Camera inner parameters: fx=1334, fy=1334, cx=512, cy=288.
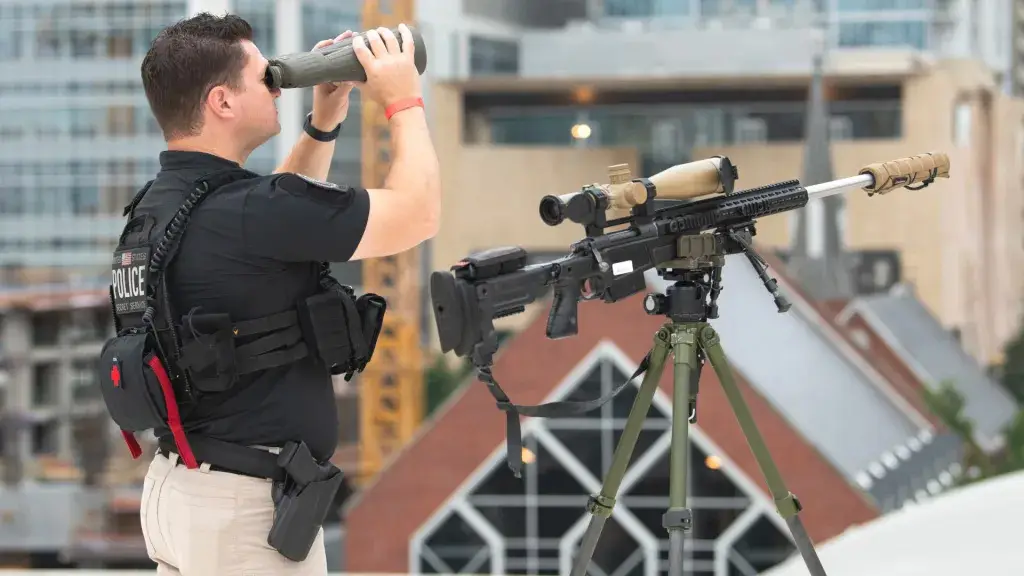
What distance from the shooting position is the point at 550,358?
44.5 ft

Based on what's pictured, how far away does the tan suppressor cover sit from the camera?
2209mm

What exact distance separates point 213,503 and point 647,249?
2.33 ft

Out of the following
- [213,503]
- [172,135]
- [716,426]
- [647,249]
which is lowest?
[716,426]

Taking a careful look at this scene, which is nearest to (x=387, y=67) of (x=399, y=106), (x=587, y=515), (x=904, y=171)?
(x=399, y=106)

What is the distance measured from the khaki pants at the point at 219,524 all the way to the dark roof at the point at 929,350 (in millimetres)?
19867

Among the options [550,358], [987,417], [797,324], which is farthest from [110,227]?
[987,417]

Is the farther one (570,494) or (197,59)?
(570,494)

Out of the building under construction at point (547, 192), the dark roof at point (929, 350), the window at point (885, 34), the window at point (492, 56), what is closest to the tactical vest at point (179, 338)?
the building under construction at point (547, 192)

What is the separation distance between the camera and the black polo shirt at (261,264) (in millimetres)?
1646

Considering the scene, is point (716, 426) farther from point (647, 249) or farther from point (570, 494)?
point (647, 249)

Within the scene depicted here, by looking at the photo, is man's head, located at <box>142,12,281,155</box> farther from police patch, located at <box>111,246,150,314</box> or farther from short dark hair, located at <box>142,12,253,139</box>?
police patch, located at <box>111,246,150,314</box>

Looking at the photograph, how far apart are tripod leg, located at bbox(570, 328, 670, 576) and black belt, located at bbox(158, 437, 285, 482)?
580 mm

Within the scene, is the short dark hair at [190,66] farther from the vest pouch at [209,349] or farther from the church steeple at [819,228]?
the church steeple at [819,228]

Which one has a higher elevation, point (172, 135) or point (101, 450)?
point (172, 135)
